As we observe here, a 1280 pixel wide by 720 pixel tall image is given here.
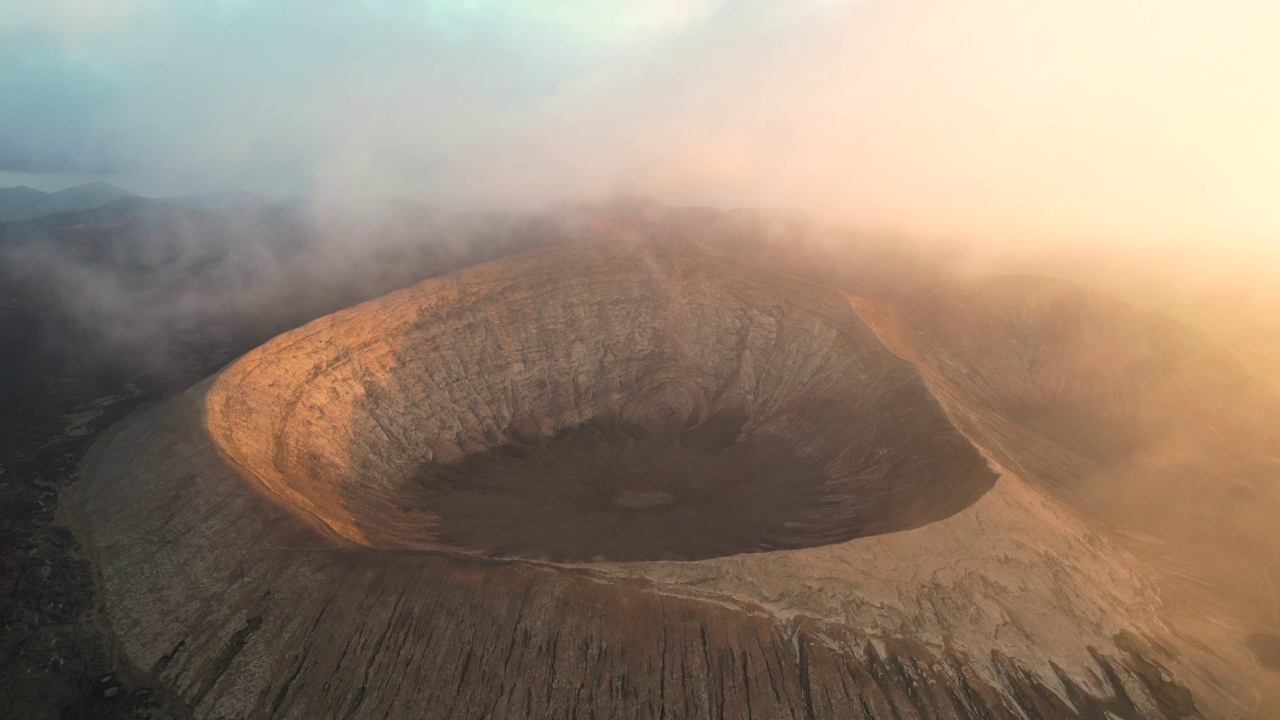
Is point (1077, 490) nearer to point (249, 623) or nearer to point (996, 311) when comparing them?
point (996, 311)

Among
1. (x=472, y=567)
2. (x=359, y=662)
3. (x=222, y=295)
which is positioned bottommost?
(x=222, y=295)

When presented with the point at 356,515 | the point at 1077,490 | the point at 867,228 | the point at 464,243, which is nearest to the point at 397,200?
the point at 464,243

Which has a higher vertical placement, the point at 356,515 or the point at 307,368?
the point at 307,368

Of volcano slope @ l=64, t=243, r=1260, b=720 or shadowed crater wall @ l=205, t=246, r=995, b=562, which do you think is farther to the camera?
shadowed crater wall @ l=205, t=246, r=995, b=562

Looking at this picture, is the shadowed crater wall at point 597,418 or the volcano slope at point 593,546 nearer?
the volcano slope at point 593,546
